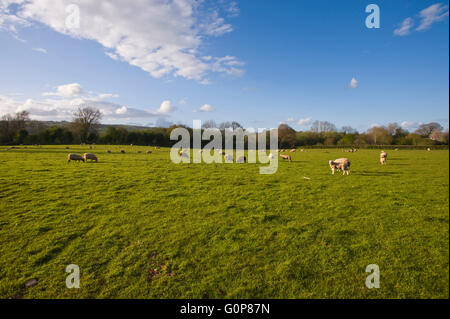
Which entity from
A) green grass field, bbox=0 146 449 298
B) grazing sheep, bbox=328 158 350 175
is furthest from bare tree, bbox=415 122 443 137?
grazing sheep, bbox=328 158 350 175

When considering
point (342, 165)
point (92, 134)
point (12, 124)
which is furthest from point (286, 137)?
point (12, 124)

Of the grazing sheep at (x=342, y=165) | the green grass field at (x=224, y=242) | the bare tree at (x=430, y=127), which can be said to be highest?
the bare tree at (x=430, y=127)

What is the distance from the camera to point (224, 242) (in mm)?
6430

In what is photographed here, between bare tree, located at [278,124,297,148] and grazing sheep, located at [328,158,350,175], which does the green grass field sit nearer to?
grazing sheep, located at [328,158,350,175]

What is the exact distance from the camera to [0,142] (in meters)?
61.2

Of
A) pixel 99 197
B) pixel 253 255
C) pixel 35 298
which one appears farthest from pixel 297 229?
pixel 99 197

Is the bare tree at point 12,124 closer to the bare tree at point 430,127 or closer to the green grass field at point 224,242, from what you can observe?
the green grass field at point 224,242

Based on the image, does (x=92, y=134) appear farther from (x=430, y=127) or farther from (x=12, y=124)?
(x=430, y=127)

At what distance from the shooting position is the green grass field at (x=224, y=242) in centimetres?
461

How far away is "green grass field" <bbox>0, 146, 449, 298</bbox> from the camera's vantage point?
4.61 m

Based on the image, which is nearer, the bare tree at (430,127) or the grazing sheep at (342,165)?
the bare tree at (430,127)

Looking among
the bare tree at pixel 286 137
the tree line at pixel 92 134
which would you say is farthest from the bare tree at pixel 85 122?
the bare tree at pixel 286 137
